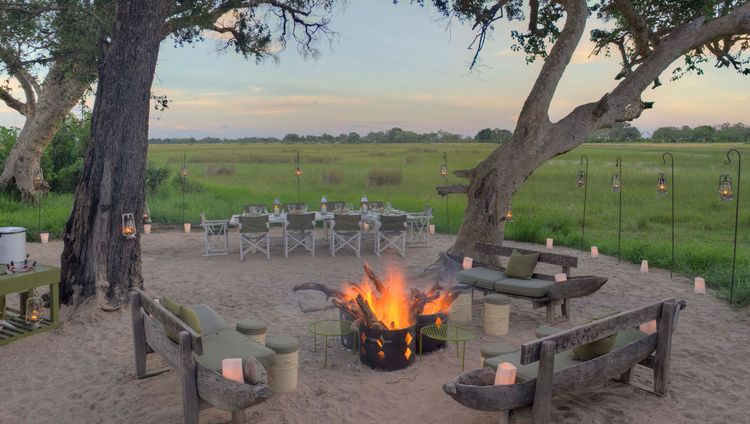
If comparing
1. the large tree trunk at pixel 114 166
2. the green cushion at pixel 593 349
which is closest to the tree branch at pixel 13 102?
the large tree trunk at pixel 114 166

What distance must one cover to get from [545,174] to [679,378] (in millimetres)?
22508

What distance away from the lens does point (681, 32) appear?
7.60 meters

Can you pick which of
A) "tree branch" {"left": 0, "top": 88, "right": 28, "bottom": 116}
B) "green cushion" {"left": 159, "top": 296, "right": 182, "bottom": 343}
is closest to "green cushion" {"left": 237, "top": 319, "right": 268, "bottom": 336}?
"green cushion" {"left": 159, "top": 296, "right": 182, "bottom": 343}

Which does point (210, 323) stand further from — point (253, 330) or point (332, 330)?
point (332, 330)

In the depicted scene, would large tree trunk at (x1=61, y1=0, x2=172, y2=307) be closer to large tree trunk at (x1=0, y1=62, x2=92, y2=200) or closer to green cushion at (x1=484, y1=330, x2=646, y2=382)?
green cushion at (x1=484, y1=330, x2=646, y2=382)

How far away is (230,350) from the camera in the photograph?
3.77 metres

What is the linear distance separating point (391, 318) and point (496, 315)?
4.38ft

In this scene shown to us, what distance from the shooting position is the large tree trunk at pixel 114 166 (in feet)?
19.8

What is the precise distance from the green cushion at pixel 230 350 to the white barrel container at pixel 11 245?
8.95ft

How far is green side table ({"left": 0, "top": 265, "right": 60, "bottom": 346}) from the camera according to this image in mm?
5117

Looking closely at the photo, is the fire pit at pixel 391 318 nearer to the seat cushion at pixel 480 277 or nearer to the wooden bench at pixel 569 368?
the seat cushion at pixel 480 277

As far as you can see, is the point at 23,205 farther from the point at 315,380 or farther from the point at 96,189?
the point at 315,380

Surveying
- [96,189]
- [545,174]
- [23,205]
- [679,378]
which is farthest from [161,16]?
[545,174]

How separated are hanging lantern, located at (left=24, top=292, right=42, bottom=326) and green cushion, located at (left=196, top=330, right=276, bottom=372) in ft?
8.35
